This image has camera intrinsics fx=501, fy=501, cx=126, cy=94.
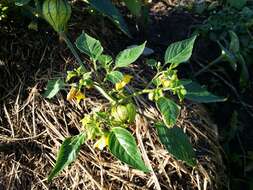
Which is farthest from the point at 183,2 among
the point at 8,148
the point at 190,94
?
the point at 8,148

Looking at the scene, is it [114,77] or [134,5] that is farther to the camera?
[134,5]

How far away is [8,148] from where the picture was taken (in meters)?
1.32

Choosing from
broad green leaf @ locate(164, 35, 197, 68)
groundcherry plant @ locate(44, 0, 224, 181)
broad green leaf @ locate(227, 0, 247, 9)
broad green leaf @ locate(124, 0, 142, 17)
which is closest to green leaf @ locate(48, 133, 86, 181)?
groundcherry plant @ locate(44, 0, 224, 181)

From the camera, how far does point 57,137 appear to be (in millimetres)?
1329

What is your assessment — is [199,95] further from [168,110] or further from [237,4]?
[237,4]

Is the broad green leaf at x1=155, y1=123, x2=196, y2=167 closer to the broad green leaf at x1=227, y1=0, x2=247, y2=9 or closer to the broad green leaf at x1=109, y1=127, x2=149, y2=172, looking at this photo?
the broad green leaf at x1=109, y1=127, x2=149, y2=172

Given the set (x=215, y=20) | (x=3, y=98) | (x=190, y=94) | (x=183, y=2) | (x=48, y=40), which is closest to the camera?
(x=190, y=94)

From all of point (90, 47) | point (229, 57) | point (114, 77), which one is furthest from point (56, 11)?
point (229, 57)

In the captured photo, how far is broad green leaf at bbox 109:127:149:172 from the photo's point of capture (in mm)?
1039

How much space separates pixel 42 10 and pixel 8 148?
371 millimetres

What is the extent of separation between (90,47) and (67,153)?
27 centimetres

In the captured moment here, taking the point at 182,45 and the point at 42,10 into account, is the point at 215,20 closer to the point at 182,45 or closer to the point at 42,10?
the point at 182,45

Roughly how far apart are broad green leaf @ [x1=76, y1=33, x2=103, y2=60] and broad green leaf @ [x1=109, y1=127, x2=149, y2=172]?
210 millimetres

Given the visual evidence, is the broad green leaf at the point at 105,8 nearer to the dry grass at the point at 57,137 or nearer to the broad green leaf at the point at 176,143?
the dry grass at the point at 57,137
